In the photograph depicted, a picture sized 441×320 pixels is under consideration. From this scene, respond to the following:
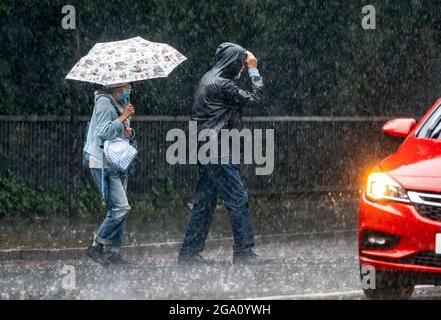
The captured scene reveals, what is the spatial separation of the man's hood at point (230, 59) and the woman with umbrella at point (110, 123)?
1.78 ft

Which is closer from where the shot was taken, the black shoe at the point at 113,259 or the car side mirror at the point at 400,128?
the car side mirror at the point at 400,128

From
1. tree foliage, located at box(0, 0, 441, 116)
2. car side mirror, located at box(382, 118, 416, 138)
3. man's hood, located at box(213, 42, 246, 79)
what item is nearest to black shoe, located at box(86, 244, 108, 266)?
man's hood, located at box(213, 42, 246, 79)

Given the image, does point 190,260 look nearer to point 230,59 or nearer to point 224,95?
point 224,95

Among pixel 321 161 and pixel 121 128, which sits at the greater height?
pixel 121 128

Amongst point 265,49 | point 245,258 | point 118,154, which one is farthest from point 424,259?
point 265,49

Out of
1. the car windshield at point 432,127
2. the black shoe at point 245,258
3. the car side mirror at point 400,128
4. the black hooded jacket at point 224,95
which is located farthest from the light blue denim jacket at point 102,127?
the car windshield at point 432,127

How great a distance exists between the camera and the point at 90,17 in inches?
763

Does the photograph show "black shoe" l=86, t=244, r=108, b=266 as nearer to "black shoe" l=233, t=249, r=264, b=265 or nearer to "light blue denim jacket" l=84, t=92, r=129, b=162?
"light blue denim jacket" l=84, t=92, r=129, b=162

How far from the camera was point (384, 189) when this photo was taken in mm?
10242

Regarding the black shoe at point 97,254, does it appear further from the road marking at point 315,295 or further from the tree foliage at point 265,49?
the tree foliage at point 265,49

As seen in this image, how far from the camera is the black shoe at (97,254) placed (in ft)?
42.6
